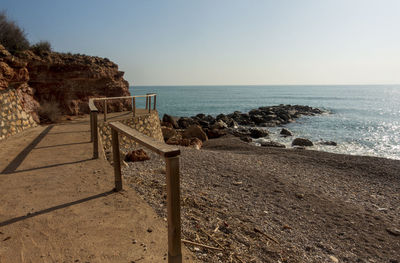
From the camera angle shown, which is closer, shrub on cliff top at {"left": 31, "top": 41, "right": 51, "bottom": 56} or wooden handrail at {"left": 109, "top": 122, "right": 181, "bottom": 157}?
wooden handrail at {"left": 109, "top": 122, "right": 181, "bottom": 157}

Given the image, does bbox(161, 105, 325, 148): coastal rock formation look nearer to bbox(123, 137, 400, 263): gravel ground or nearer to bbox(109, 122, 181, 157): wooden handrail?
bbox(123, 137, 400, 263): gravel ground

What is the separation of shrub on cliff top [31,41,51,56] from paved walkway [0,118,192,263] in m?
8.53

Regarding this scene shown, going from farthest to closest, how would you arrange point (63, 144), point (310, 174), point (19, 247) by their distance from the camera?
point (310, 174)
point (63, 144)
point (19, 247)

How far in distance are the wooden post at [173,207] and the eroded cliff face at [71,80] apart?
1170 centimetres

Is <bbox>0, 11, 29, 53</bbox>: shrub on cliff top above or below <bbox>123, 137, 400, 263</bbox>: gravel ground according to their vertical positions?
above

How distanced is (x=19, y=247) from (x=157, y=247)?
137 centimetres

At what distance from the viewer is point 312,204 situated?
6.04 meters

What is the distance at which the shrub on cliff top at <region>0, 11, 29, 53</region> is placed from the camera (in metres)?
10.1

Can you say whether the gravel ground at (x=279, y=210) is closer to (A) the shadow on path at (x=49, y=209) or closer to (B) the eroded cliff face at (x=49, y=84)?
(A) the shadow on path at (x=49, y=209)

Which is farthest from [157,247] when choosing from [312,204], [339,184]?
[339,184]

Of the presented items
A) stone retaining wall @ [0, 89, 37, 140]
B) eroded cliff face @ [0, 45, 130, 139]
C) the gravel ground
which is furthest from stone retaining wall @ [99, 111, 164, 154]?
eroded cliff face @ [0, 45, 130, 139]

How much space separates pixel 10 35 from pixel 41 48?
1.98 meters

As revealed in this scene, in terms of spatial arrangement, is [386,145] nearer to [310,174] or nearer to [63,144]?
[310,174]

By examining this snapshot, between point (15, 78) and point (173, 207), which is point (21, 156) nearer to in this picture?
point (15, 78)
